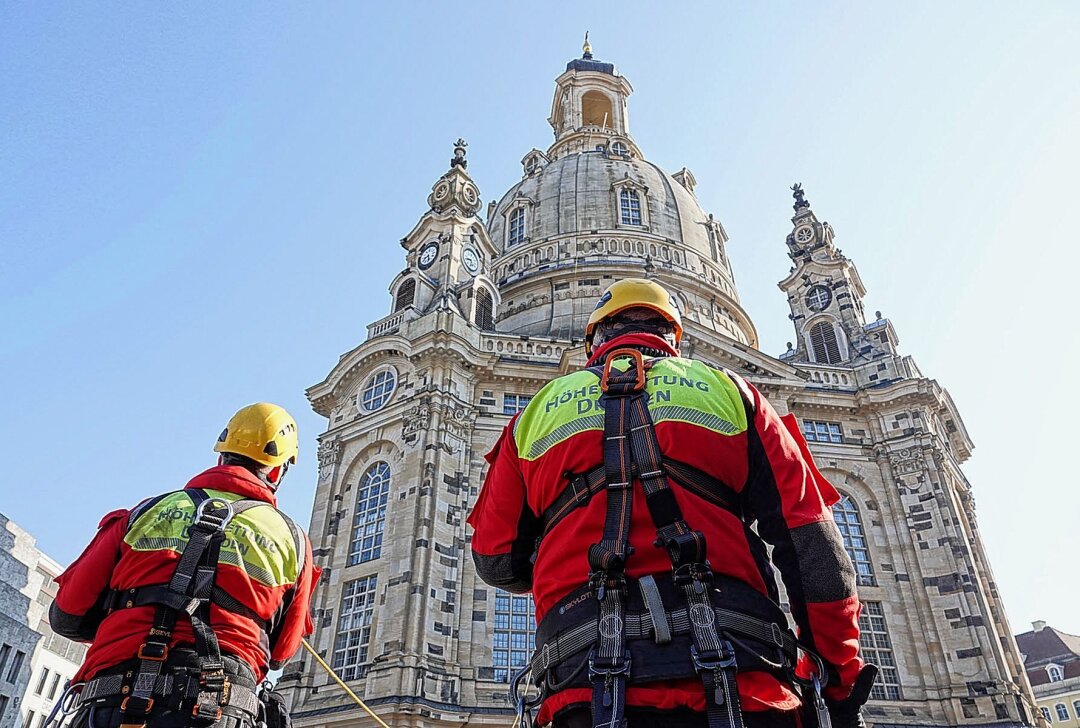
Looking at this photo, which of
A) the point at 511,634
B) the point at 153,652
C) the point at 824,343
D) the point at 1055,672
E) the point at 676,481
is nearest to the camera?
the point at 676,481

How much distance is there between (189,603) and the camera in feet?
16.7

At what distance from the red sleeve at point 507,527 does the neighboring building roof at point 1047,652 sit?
191ft

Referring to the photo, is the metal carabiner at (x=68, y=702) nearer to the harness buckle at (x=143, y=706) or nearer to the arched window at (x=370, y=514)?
the harness buckle at (x=143, y=706)

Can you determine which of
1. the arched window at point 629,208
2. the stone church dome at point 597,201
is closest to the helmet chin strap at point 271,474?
the stone church dome at point 597,201

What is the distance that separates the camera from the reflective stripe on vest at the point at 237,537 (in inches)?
211

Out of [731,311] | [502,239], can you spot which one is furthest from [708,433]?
[502,239]

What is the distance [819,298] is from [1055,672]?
3490cm

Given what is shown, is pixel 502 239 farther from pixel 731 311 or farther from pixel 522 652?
pixel 522 652

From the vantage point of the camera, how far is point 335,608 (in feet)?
80.5

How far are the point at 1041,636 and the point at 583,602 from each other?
65379mm

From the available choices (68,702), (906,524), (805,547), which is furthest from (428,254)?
(805,547)

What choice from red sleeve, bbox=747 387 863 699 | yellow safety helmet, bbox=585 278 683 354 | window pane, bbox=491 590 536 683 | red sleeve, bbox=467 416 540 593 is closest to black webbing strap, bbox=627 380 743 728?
red sleeve, bbox=747 387 863 699

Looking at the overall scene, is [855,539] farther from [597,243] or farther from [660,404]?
[660,404]

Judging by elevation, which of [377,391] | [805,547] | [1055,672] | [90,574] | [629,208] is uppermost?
[629,208]
